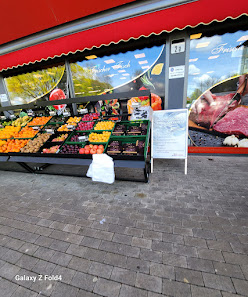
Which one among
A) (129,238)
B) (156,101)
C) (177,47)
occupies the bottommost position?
(129,238)

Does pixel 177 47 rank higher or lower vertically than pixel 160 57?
higher

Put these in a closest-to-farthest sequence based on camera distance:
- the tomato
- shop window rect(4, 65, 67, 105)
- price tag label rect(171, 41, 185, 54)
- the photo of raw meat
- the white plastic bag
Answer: the white plastic bag
price tag label rect(171, 41, 185, 54)
the photo of raw meat
the tomato
shop window rect(4, 65, 67, 105)

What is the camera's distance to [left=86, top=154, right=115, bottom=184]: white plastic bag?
3296 mm

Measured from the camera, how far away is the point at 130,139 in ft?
12.4

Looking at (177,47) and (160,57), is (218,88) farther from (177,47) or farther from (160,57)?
(160,57)

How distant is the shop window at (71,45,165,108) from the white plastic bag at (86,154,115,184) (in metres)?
3.12

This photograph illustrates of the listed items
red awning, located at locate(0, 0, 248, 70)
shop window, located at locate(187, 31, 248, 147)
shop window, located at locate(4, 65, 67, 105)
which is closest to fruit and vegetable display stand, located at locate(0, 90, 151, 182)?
red awning, located at locate(0, 0, 248, 70)

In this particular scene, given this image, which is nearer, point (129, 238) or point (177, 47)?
point (129, 238)

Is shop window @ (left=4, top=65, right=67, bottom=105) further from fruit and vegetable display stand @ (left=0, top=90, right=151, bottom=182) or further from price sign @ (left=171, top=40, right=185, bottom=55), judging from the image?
price sign @ (left=171, top=40, right=185, bottom=55)

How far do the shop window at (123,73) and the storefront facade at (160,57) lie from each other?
0.03 meters

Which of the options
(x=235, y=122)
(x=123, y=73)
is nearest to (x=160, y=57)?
(x=123, y=73)

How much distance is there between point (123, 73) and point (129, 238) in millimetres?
5260

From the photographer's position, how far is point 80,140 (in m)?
3.56

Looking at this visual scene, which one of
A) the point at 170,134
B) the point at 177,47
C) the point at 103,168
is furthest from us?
the point at 177,47
